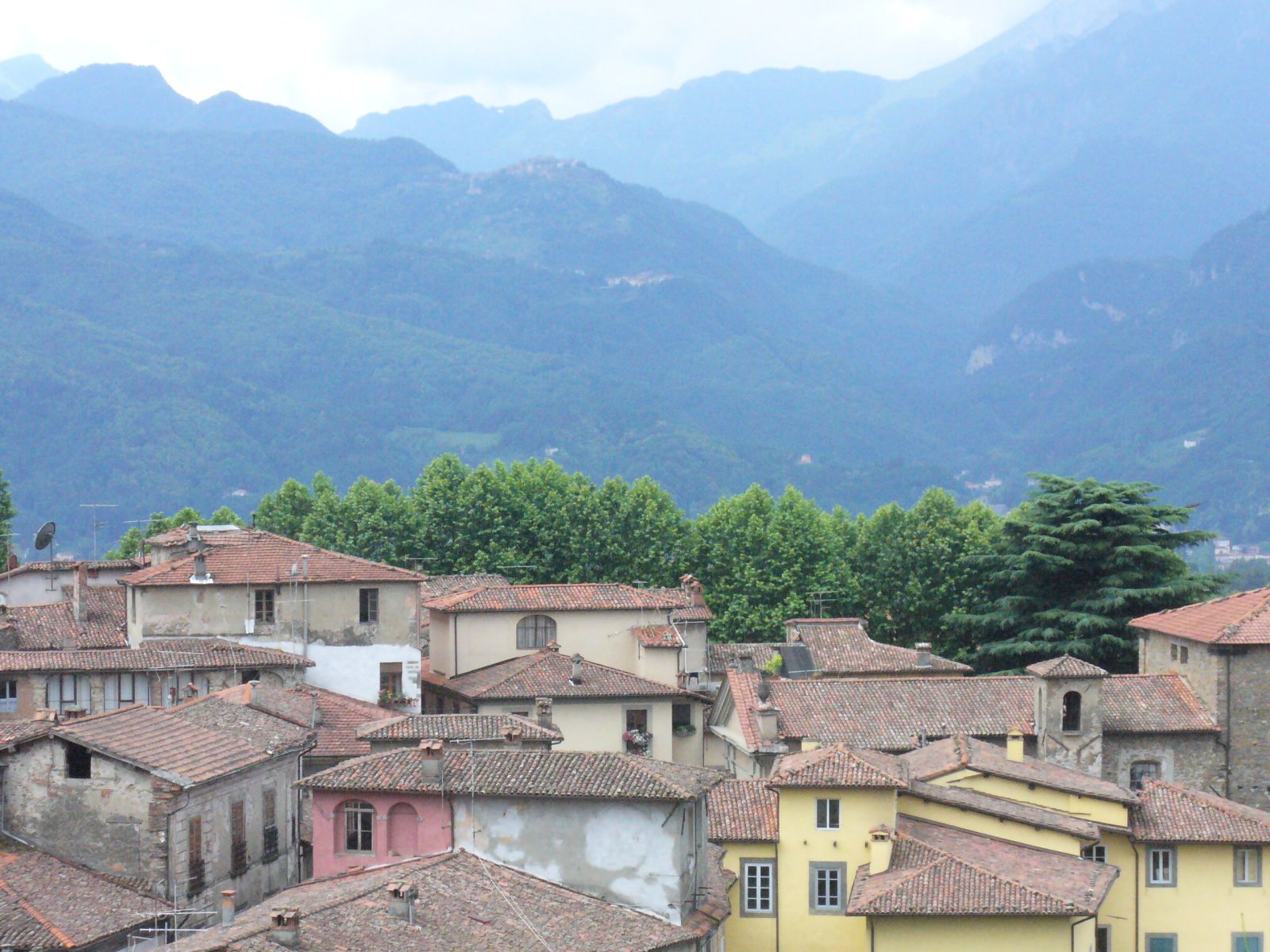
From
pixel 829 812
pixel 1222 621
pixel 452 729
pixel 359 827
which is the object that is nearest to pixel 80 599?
pixel 452 729

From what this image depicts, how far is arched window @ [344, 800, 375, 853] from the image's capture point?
107 ft

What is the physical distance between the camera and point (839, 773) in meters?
38.3

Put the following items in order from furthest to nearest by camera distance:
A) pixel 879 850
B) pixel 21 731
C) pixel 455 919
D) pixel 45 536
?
1. pixel 45 536
2. pixel 879 850
3. pixel 21 731
4. pixel 455 919

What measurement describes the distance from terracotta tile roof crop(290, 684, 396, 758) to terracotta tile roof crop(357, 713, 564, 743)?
0.63m

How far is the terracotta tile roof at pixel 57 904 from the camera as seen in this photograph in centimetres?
2769

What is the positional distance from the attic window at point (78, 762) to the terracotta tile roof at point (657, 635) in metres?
27.9

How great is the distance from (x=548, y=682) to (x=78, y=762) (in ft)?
76.4

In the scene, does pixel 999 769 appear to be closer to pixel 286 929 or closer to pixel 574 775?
pixel 574 775

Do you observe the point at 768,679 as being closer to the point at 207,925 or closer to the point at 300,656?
the point at 300,656

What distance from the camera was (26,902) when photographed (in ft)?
94.1

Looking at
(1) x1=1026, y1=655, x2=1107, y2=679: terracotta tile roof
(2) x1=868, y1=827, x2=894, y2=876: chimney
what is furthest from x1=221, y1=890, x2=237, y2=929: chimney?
(1) x1=1026, y1=655, x2=1107, y2=679: terracotta tile roof

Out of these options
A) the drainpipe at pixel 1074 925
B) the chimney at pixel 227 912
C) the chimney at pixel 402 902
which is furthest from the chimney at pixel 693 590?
the chimney at pixel 402 902

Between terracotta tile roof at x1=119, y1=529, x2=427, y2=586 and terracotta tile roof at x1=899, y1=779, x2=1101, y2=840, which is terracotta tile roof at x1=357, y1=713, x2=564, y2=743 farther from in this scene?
terracotta tile roof at x1=119, y1=529, x2=427, y2=586

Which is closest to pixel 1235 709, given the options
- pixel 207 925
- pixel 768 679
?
pixel 768 679
